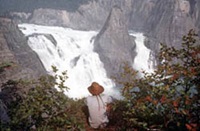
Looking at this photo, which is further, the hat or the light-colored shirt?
the light-colored shirt

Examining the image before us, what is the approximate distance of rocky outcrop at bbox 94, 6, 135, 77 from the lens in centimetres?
7169

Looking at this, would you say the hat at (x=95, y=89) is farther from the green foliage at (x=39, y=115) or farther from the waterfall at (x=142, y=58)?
the waterfall at (x=142, y=58)

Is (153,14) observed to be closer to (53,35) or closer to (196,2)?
(196,2)

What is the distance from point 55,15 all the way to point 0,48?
71.0 meters

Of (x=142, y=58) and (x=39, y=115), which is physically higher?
(x=142, y=58)

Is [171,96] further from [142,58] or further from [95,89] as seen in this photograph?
[142,58]

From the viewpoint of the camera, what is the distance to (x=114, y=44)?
7731 cm

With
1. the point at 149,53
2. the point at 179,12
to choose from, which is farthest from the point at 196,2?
the point at 149,53

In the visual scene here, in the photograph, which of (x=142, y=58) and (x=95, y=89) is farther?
(x=142, y=58)

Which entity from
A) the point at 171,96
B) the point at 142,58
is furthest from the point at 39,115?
the point at 142,58

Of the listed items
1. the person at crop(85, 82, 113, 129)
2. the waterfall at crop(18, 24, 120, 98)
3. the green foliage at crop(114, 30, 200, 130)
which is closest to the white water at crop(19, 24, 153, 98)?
the waterfall at crop(18, 24, 120, 98)

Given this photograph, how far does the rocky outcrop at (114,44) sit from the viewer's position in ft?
235

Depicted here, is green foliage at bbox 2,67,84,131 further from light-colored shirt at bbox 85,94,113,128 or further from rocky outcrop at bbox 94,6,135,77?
rocky outcrop at bbox 94,6,135,77

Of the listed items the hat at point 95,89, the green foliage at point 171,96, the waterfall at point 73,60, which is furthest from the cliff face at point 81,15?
the green foliage at point 171,96
